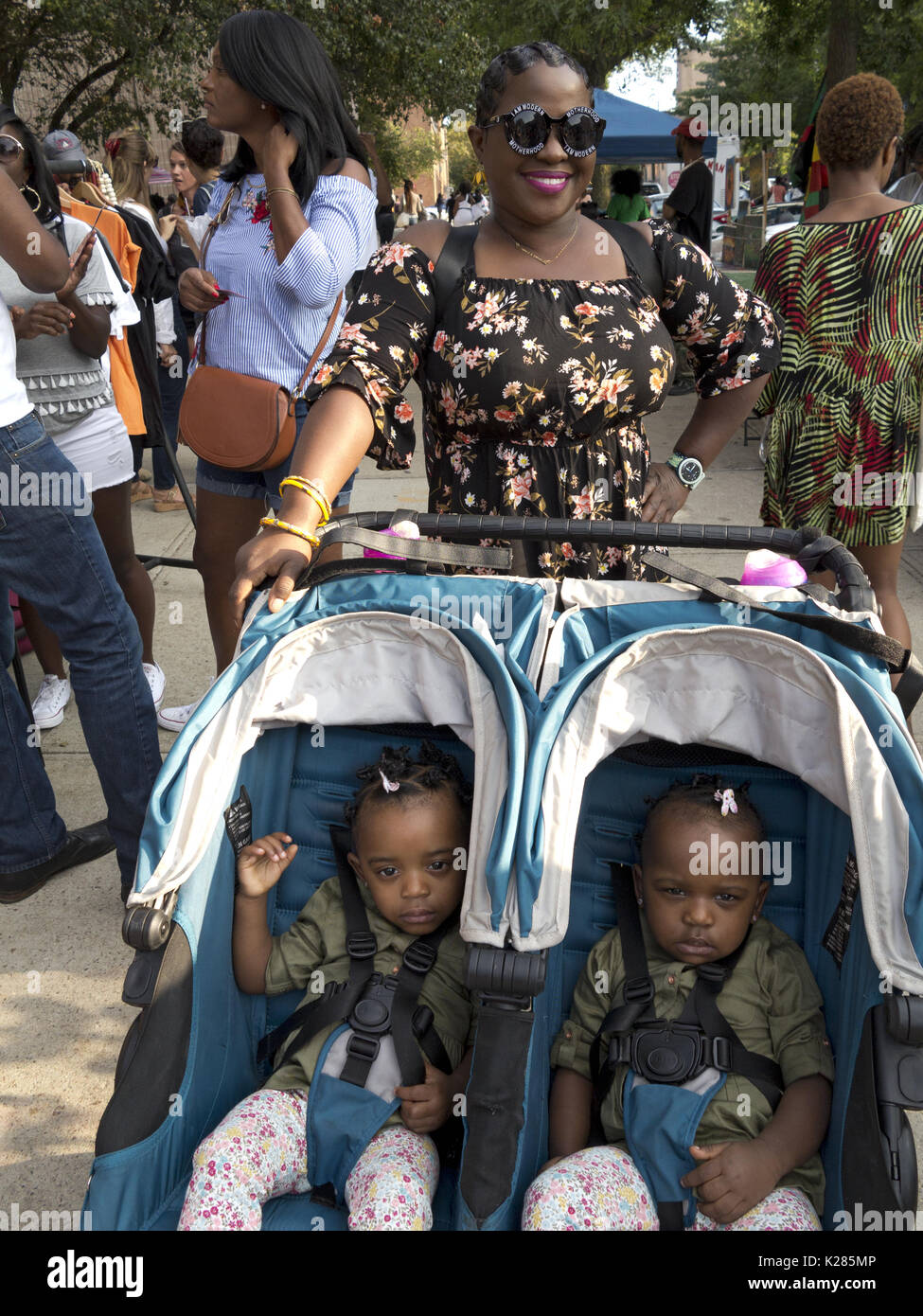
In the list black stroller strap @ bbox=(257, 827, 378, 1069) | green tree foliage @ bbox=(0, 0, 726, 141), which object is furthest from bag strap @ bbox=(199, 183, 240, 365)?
green tree foliage @ bbox=(0, 0, 726, 141)

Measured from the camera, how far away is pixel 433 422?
7.77 ft

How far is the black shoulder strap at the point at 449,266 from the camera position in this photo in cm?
220

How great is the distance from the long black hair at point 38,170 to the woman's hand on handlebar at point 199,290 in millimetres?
391

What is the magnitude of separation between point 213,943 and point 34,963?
145cm

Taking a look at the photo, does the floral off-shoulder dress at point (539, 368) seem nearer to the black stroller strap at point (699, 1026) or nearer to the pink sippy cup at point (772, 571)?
the pink sippy cup at point (772, 571)

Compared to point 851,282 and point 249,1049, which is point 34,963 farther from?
point 851,282

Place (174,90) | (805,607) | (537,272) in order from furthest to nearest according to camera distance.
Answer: (174,90) → (537,272) → (805,607)

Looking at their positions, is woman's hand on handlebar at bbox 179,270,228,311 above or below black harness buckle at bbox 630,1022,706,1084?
above

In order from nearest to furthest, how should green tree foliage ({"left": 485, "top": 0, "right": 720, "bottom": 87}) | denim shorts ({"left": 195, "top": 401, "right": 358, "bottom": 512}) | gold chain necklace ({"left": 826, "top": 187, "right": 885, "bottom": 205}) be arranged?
denim shorts ({"left": 195, "top": 401, "right": 358, "bottom": 512}), gold chain necklace ({"left": 826, "top": 187, "right": 885, "bottom": 205}), green tree foliage ({"left": 485, "top": 0, "right": 720, "bottom": 87})

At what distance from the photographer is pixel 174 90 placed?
14.7 metres

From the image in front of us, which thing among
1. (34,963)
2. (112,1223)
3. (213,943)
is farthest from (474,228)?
(34,963)

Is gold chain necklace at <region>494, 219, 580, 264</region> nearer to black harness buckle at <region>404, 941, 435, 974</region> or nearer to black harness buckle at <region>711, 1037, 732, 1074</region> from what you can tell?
black harness buckle at <region>404, 941, 435, 974</region>

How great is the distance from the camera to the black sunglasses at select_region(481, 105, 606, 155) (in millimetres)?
2057

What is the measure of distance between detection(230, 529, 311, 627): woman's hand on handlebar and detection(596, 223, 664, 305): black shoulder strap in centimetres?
99
